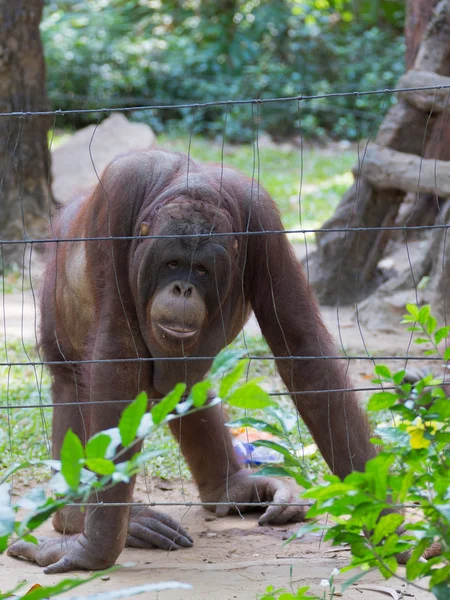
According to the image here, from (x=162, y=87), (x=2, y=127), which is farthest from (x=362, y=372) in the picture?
(x=162, y=87)

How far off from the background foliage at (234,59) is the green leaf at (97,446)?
1208 cm

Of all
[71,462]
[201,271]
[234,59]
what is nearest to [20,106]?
[201,271]

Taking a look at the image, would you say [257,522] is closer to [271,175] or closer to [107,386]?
[107,386]

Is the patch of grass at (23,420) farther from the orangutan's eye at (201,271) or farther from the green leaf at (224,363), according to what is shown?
the green leaf at (224,363)

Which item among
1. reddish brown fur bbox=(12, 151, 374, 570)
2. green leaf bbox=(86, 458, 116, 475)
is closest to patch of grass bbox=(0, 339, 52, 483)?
reddish brown fur bbox=(12, 151, 374, 570)

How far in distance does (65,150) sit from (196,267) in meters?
7.71

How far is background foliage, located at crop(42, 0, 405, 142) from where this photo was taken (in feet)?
45.1

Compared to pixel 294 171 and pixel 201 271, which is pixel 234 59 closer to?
pixel 294 171

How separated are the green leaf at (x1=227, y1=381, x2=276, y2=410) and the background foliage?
11928 mm

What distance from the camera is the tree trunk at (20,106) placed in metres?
7.36

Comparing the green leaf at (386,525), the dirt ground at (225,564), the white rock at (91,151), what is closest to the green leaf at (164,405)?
the green leaf at (386,525)

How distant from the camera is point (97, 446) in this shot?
59.7 inches

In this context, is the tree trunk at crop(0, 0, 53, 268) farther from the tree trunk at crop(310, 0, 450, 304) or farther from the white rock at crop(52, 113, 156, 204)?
the tree trunk at crop(310, 0, 450, 304)

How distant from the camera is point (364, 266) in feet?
21.7
